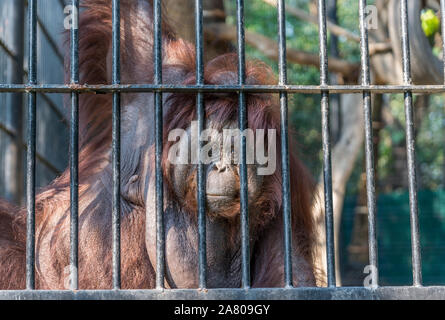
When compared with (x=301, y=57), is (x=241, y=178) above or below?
below

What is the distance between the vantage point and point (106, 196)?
8.53 ft

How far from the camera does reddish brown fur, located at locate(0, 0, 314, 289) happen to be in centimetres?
227

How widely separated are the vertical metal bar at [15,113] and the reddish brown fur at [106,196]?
3.71 ft

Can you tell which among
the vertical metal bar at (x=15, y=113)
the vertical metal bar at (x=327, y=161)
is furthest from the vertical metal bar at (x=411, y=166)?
the vertical metal bar at (x=15, y=113)

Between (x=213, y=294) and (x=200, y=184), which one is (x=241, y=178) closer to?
(x=200, y=184)

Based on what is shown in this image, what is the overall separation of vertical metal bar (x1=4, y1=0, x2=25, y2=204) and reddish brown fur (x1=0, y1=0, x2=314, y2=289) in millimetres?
1131

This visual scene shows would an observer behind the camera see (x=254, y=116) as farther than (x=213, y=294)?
Yes

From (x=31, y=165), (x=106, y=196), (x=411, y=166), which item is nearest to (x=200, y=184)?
(x=31, y=165)

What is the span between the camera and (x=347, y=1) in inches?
495

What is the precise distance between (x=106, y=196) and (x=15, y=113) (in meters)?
1.73

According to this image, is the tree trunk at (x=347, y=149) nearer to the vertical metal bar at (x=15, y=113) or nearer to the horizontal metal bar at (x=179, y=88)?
the vertical metal bar at (x=15, y=113)

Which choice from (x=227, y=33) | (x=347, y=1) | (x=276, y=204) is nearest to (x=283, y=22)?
(x=276, y=204)

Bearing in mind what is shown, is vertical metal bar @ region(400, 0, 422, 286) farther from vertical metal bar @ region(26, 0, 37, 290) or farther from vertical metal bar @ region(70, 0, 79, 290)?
vertical metal bar @ region(26, 0, 37, 290)

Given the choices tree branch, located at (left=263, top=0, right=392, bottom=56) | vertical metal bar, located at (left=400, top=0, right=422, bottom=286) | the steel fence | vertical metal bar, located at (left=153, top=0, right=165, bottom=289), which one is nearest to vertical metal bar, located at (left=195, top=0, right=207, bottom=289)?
the steel fence
